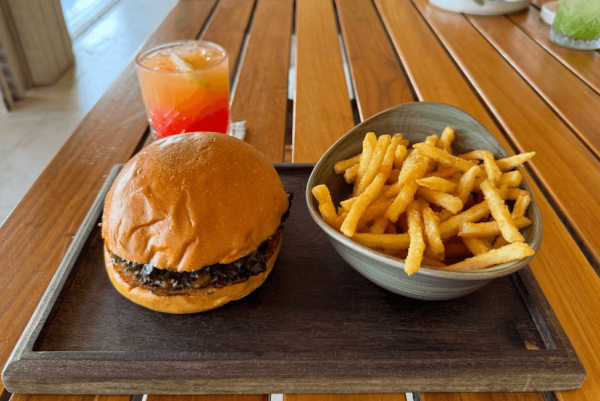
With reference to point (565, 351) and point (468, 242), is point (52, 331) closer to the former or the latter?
point (468, 242)

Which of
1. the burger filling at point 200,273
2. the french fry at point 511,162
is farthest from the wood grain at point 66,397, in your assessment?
the french fry at point 511,162

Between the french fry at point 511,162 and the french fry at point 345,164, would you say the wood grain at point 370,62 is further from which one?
the french fry at point 511,162

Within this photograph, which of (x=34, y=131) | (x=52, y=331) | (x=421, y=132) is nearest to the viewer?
(x=52, y=331)

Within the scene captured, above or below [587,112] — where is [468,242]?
above

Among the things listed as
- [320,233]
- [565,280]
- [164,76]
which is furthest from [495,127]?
[164,76]

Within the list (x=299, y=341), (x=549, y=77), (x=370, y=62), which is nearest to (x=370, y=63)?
(x=370, y=62)

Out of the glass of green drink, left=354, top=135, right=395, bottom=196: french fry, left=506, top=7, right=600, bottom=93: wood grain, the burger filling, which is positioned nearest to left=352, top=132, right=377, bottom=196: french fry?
left=354, top=135, right=395, bottom=196: french fry
